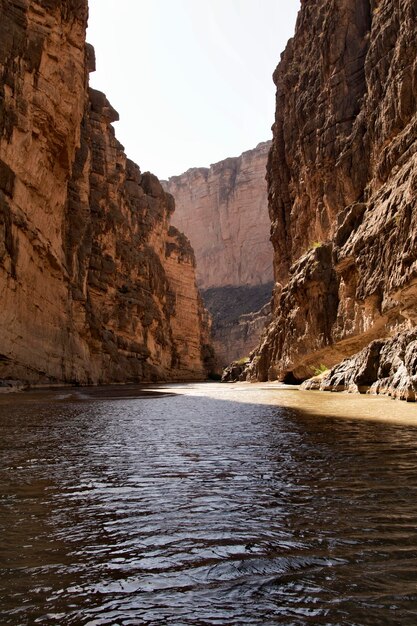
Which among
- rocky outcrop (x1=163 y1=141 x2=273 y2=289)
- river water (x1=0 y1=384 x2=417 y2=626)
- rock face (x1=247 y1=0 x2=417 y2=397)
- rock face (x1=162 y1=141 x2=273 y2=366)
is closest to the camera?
river water (x1=0 y1=384 x2=417 y2=626)

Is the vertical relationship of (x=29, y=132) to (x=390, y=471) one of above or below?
above

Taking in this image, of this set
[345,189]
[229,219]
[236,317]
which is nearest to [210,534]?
[345,189]

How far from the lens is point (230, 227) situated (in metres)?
145

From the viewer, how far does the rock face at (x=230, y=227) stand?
447ft

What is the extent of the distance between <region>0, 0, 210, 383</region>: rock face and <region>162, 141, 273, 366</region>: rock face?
69.8 meters

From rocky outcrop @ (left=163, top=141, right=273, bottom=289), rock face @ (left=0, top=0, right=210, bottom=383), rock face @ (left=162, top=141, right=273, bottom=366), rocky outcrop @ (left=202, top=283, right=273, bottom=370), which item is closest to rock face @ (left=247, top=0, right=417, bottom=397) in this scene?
rock face @ (left=0, top=0, right=210, bottom=383)

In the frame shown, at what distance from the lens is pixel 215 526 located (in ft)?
11.7

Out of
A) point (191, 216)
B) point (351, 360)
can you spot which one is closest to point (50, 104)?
point (351, 360)

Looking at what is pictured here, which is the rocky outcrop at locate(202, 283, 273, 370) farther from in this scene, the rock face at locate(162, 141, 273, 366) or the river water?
the river water

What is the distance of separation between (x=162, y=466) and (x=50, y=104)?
3307cm

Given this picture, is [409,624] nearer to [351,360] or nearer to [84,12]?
[351,360]

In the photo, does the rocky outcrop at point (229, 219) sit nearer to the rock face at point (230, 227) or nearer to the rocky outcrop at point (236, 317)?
the rock face at point (230, 227)

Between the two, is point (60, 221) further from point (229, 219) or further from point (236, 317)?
point (229, 219)

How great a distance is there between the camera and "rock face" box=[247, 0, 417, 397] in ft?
63.4
